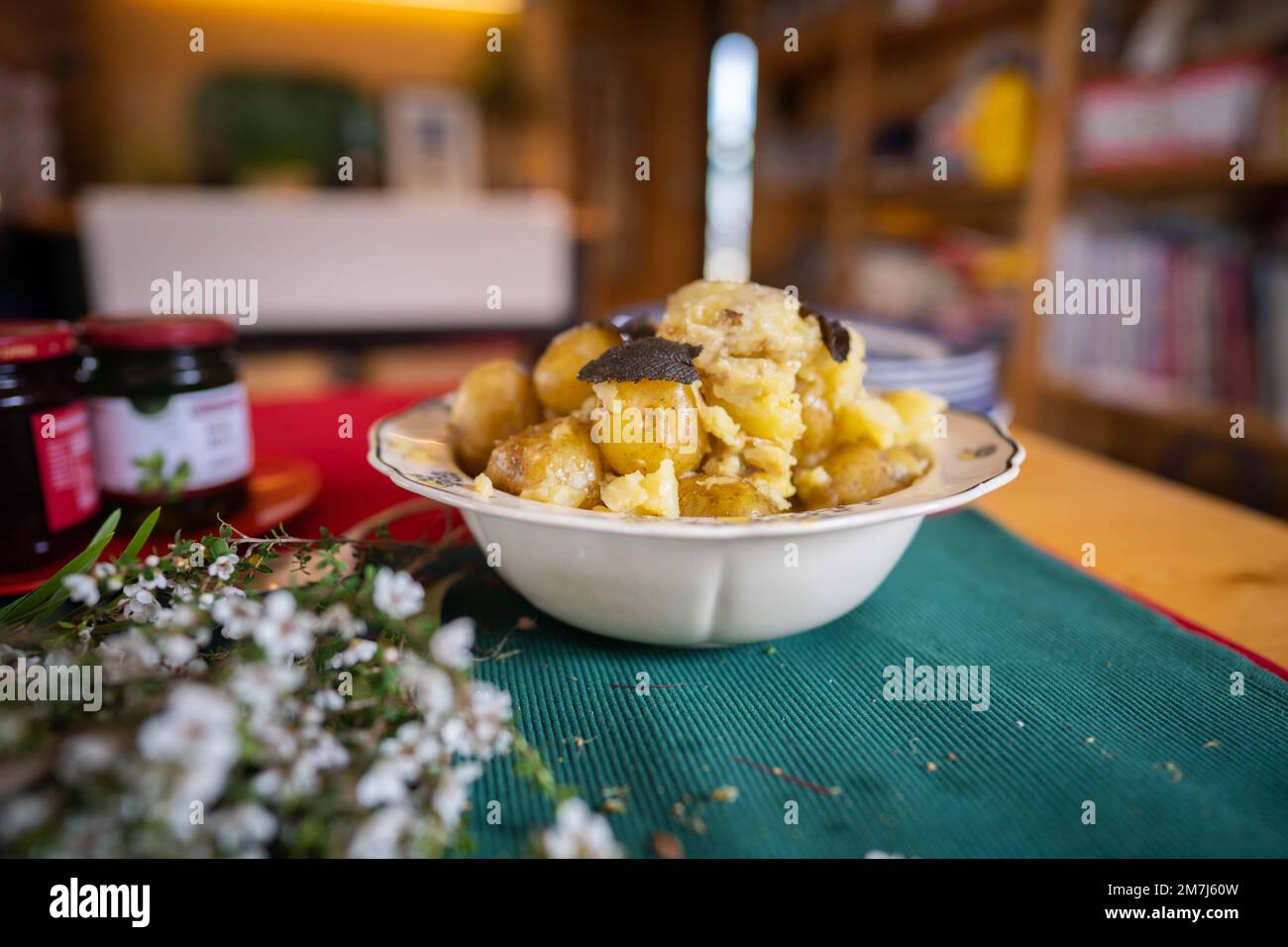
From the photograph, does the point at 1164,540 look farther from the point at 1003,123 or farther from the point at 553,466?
the point at 1003,123

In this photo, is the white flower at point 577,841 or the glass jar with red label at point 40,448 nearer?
the white flower at point 577,841

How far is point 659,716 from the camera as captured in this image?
549 mm

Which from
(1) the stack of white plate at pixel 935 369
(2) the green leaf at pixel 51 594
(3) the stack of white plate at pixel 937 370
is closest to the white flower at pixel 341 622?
(2) the green leaf at pixel 51 594

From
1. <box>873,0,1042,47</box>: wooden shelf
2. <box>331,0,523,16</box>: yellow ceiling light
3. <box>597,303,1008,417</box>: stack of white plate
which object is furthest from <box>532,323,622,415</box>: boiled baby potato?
<box>331,0,523,16</box>: yellow ceiling light

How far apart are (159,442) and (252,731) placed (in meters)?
0.47

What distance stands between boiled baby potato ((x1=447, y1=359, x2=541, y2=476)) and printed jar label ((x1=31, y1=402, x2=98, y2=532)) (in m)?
0.31

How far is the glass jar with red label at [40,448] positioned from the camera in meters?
0.64

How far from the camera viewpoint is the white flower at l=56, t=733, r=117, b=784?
332mm

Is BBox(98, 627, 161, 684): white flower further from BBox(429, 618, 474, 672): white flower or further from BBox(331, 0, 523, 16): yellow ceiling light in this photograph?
BBox(331, 0, 523, 16): yellow ceiling light

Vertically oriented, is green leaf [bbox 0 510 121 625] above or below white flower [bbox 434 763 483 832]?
above

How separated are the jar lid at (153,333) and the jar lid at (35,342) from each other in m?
0.02

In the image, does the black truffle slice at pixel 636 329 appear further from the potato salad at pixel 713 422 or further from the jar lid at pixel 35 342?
the jar lid at pixel 35 342

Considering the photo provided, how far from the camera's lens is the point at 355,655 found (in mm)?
467

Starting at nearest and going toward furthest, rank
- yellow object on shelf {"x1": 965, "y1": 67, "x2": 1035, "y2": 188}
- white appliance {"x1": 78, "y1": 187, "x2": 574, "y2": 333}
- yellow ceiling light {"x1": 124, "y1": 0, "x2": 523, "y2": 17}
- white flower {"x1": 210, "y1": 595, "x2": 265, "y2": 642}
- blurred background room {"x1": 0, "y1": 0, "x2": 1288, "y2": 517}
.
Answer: white flower {"x1": 210, "y1": 595, "x2": 265, "y2": 642} < blurred background room {"x1": 0, "y1": 0, "x2": 1288, "y2": 517} < yellow object on shelf {"x1": 965, "y1": 67, "x2": 1035, "y2": 188} < white appliance {"x1": 78, "y1": 187, "x2": 574, "y2": 333} < yellow ceiling light {"x1": 124, "y1": 0, "x2": 523, "y2": 17}
